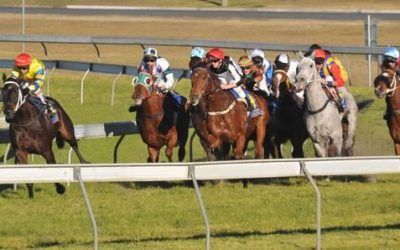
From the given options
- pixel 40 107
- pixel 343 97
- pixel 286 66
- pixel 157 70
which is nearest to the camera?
pixel 40 107

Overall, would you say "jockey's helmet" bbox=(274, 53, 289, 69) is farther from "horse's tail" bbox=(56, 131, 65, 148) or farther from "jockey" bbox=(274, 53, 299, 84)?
"horse's tail" bbox=(56, 131, 65, 148)

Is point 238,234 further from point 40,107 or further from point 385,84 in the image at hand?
point 385,84

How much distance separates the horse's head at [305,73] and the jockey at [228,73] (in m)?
0.88

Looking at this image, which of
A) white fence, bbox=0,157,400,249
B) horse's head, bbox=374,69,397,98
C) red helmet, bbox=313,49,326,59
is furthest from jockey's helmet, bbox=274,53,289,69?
white fence, bbox=0,157,400,249

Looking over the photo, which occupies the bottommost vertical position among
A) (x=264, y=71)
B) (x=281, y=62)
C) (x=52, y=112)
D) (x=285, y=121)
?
(x=285, y=121)

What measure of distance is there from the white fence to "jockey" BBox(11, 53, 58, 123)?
530 centimetres

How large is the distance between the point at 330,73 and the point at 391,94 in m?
0.91

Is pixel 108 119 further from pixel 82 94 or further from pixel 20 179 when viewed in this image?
pixel 20 179

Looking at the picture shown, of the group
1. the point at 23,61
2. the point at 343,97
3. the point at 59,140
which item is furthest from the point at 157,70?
the point at 343,97

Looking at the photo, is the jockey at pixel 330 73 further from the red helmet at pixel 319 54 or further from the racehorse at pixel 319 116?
the racehorse at pixel 319 116

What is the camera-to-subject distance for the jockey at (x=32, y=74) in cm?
1543

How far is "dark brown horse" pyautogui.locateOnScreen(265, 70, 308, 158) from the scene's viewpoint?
55.4 ft

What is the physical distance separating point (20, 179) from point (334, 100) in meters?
6.84

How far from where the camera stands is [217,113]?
619 inches
